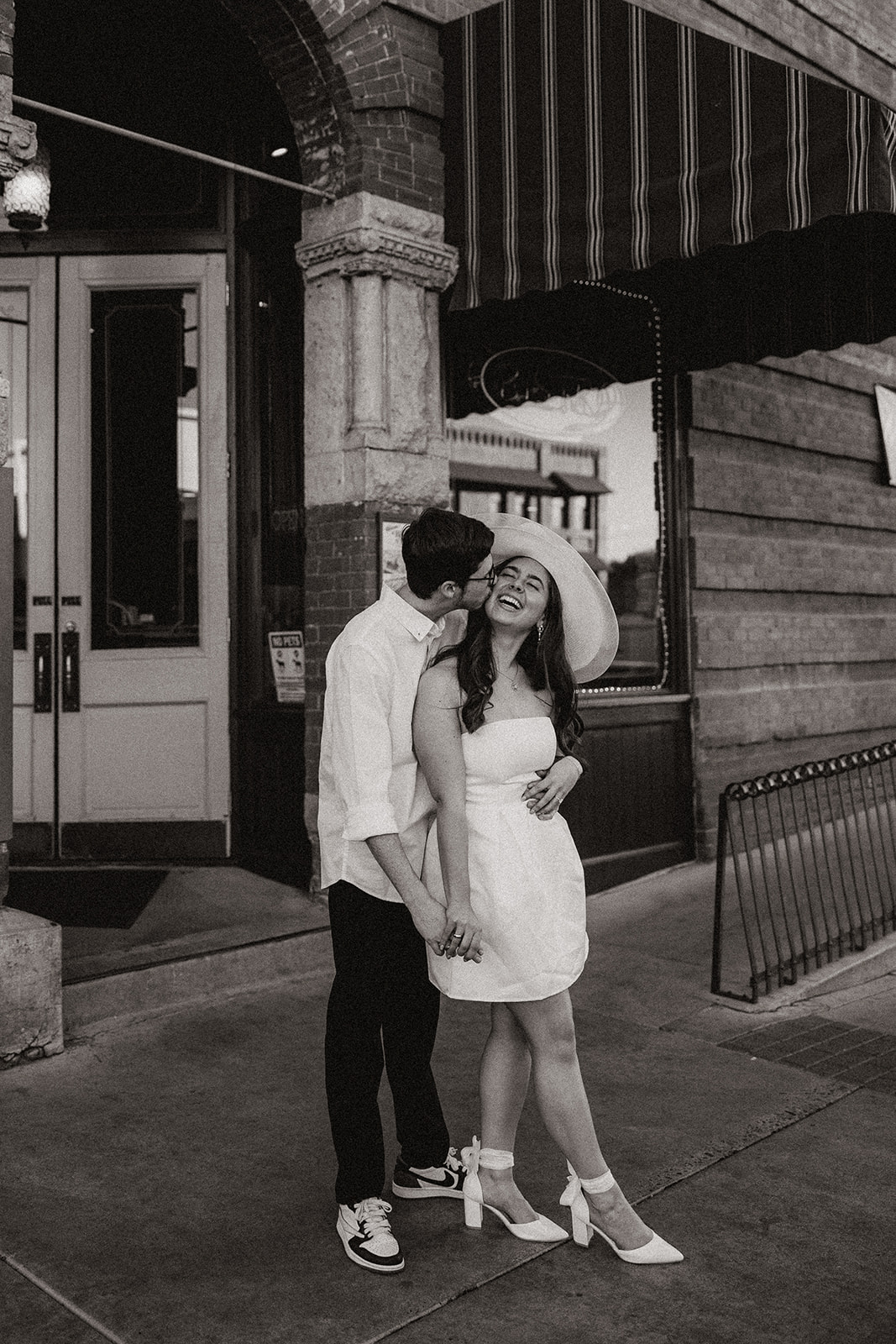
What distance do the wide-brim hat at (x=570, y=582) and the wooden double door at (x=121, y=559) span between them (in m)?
3.69

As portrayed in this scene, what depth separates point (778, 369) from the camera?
8.76m

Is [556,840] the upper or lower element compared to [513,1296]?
upper

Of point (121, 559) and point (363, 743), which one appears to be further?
point (121, 559)

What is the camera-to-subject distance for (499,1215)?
310 centimetres

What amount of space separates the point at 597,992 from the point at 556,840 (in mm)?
2451

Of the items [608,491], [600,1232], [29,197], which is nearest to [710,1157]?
[600,1232]

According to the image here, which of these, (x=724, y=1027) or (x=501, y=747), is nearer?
(x=501, y=747)

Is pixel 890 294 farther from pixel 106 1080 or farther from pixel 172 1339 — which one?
pixel 172 1339

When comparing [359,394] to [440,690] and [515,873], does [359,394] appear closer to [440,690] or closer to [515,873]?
[440,690]

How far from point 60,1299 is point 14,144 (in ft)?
11.9

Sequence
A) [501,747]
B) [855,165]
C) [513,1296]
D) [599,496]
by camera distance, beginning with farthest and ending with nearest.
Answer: [599,496], [855,165], [501,747], [513,1296]

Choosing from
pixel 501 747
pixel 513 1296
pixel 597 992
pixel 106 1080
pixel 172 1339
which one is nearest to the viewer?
pixel 172 1339

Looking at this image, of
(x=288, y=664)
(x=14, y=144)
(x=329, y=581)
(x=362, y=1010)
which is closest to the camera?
(x=362, y=1010)

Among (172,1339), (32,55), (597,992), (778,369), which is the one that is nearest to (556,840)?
(172,1339)
